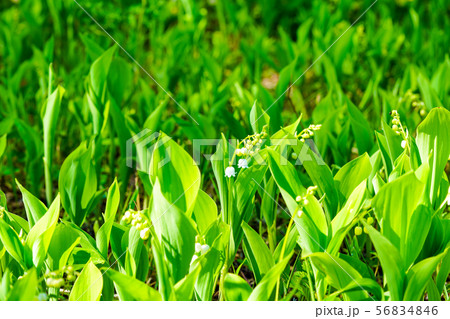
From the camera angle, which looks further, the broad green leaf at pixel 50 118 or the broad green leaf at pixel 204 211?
the broad green leaf at pixel 50 118

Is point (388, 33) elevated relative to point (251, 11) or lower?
lower

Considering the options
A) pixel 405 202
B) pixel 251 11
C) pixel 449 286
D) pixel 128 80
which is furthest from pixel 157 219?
pixel 251 11

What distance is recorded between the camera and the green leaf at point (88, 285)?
3.64ft

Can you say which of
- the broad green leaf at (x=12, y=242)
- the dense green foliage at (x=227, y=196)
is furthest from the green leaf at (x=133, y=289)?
the broad green leaf at (x=12, y=242)

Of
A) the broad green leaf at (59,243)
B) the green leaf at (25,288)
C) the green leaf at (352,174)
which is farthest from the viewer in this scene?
the green leaf at (352,174)

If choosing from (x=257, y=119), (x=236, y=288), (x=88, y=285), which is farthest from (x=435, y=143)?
(x=88, y=285)

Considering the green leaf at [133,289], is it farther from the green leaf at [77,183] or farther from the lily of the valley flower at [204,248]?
the green leaf at [77,183]

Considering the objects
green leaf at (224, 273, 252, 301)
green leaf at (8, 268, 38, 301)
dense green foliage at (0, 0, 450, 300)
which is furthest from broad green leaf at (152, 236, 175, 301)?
green leaf at (8, 268, 38, 301)

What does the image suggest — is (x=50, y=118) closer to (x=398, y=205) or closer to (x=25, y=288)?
(x=25, y=288)

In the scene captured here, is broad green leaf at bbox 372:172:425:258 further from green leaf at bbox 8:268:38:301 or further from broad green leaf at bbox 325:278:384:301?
green leaf at bbox 8:268:38:301

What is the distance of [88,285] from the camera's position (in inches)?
44.3

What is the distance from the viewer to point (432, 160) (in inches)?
48.1

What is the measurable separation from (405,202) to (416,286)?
6.3 inches
